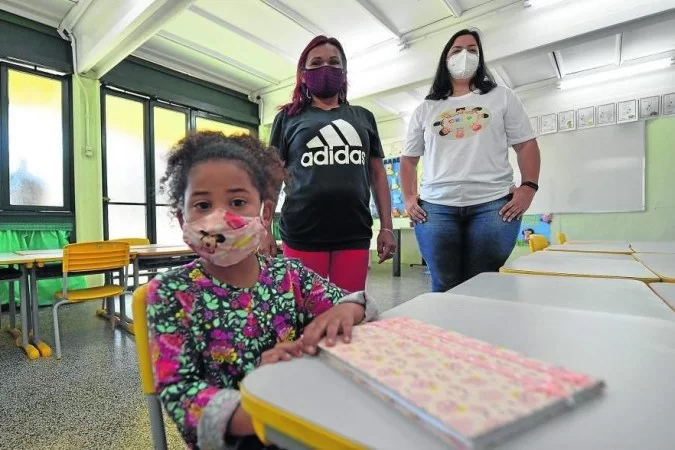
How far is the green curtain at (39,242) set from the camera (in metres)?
3.57

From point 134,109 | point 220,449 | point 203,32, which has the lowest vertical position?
point 220,449

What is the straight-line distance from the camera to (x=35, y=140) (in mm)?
3854

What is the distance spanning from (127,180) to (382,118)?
4302 millimetres

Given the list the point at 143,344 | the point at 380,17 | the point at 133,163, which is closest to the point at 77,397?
the point at 143,344

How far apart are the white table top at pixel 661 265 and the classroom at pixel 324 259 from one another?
13mm

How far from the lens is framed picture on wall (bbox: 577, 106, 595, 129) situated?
5.05 m

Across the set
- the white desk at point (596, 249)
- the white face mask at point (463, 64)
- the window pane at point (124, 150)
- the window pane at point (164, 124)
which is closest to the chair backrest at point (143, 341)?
the white face mask at point (463, 64)

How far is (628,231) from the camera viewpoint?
190 inches

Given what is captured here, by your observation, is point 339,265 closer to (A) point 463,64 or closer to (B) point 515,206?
(B) point 515,206

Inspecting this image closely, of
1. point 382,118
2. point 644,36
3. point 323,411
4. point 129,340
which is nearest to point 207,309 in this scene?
point 323,411

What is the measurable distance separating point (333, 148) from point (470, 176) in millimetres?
487

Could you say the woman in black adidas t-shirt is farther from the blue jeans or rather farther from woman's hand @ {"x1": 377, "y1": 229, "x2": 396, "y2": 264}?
the blue jeans

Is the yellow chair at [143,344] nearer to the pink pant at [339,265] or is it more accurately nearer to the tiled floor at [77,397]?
the pink pant at [339,265]

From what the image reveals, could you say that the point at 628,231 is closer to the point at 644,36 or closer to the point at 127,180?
the point at 644,36
